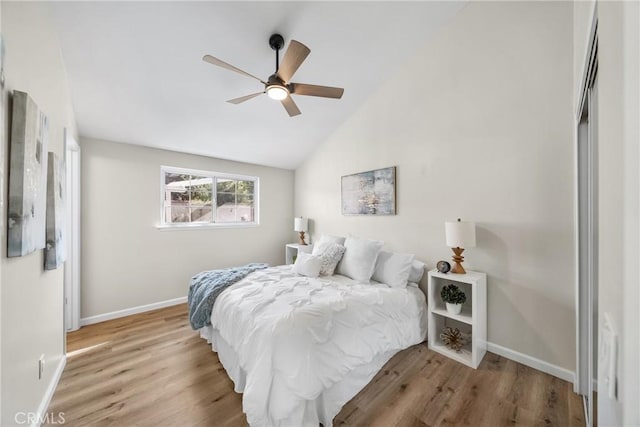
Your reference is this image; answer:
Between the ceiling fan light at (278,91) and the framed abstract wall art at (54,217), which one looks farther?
the ceiling fan light at (278,91)

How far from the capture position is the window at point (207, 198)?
3.64 metres

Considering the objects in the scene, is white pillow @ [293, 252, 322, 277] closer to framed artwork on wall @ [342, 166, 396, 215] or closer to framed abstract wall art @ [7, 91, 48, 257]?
framed artwork on wall @ [342, 166, 396, 215]

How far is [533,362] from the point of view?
6.96ft

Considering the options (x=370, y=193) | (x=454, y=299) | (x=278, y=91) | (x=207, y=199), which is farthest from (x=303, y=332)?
(x=207, y=199)

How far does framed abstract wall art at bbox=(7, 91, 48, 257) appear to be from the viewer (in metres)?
1.18

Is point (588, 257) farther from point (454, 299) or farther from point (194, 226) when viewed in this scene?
point (194, 226)

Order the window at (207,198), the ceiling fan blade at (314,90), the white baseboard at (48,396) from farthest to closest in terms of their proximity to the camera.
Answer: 1. the window at (207,198)
2. the ceiling fan blade at (314,90)
3. the white baseboard at (48,396)

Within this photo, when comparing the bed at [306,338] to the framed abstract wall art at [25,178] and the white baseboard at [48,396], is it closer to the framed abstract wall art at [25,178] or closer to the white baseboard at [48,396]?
the white baseboard at [48,396]

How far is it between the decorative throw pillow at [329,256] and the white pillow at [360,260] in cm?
7

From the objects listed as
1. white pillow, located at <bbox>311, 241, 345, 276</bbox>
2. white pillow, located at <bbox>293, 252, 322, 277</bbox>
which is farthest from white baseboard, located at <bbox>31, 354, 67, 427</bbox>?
white pillow, located at <bbox>311, 241, 345, 276</bbox>

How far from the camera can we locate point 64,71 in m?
2.09

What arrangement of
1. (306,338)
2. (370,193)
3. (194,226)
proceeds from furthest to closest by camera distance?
(194,226), (370,193), (306,338)

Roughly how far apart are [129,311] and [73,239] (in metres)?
1.10

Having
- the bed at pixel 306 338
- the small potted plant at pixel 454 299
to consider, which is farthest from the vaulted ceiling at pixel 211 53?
the small potted plant at pixel 454 299
